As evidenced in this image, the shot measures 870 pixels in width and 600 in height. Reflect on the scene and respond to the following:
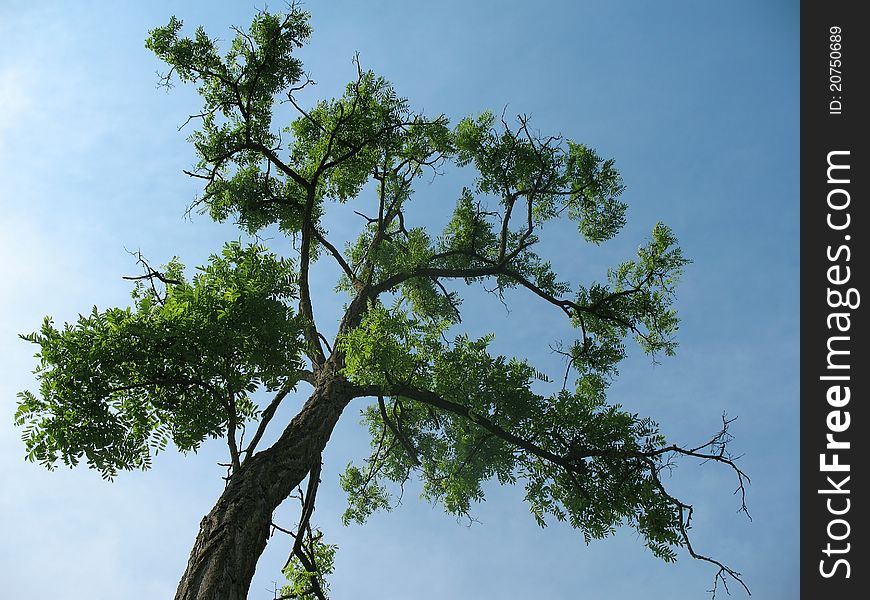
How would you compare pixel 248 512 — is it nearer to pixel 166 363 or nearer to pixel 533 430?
pixel 166 363

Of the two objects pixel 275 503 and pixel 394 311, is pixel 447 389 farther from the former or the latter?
pixel 275 503

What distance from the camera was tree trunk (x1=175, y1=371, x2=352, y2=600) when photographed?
4693mm

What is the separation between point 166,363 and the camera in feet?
20.5

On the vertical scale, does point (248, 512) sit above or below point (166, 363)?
below

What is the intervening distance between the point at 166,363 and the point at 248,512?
6.09 feet

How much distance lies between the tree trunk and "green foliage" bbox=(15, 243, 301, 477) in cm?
62

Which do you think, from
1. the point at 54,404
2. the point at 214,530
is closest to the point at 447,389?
the point at 214,530

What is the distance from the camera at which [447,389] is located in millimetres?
7988

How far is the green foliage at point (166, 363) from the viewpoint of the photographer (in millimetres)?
5934

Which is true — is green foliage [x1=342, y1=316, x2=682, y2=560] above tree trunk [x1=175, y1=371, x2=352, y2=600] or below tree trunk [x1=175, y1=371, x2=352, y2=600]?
above

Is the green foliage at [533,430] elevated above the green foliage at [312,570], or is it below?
above

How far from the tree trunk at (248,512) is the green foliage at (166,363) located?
62 cm

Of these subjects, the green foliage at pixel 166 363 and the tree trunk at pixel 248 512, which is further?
the green foliage at pixel 166 363

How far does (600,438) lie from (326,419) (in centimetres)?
348
